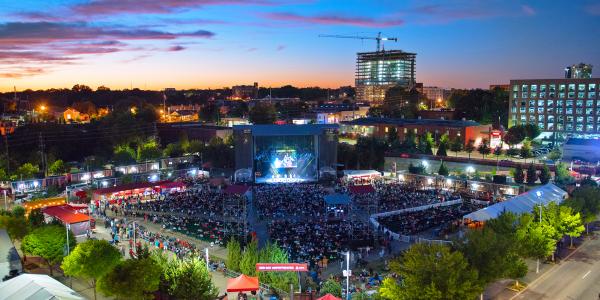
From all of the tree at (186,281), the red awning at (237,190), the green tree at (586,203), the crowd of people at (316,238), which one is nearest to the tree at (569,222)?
the green tree at (586,203)

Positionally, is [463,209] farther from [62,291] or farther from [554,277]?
[62,291]

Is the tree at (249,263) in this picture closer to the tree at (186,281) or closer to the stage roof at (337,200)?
the tree at (186,281)

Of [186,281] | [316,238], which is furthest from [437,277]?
[316,238]

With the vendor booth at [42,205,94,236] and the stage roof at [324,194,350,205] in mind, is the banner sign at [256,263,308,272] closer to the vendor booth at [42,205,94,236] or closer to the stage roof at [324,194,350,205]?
the vendor booth at [42,205,94,236]

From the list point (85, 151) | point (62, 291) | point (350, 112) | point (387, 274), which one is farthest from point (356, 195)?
point (350, 112)

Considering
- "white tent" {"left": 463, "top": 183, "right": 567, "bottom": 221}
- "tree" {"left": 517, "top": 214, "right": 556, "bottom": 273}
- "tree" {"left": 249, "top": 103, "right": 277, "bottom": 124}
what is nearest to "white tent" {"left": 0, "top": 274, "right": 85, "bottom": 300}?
"tree" {"left": 517, "top": 214, "right": 556, "bottom": 273}

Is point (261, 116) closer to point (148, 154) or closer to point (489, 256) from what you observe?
point (148, 154)
